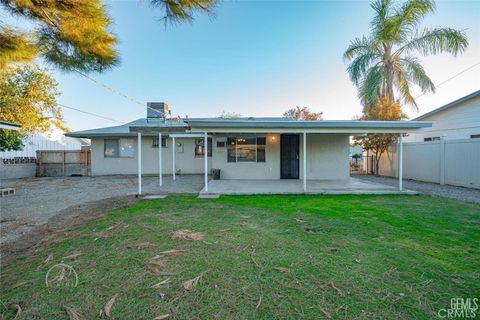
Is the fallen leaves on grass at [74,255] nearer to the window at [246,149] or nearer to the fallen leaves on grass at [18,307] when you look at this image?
the fallen leaves on grass at [18,307]

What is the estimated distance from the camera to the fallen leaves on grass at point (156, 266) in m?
2.81

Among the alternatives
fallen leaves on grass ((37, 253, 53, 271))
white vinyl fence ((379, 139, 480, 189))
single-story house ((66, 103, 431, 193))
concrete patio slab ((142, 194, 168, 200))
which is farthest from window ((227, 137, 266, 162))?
fallen leaves on grass ((37, 253, 53, 271))

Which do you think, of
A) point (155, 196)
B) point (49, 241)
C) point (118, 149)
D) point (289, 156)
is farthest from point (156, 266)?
point (118, 149)

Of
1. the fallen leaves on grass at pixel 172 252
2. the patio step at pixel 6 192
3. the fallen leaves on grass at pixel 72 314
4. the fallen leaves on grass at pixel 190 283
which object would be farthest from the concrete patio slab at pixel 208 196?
the patio step at pixel 6 192

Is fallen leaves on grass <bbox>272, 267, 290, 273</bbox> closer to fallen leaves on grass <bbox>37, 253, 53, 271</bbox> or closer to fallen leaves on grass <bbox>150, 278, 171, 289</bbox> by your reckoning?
fallen leaves on grass <bbox>150, 278, 171, 289</bbox>

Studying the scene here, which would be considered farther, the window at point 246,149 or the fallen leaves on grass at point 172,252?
the window at point 246,149

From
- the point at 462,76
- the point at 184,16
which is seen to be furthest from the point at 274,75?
the point at 184,16

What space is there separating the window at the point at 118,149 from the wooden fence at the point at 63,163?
154cm

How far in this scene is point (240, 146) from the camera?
37.8 ft

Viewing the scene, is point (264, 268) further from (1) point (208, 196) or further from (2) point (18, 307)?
(1) point (208, 196)

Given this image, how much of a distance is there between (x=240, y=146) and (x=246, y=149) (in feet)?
1.09

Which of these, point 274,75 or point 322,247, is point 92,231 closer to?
point 322,247

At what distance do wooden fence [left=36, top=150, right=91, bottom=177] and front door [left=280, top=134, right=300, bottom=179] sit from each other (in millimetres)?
12687

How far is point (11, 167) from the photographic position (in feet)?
45.2
